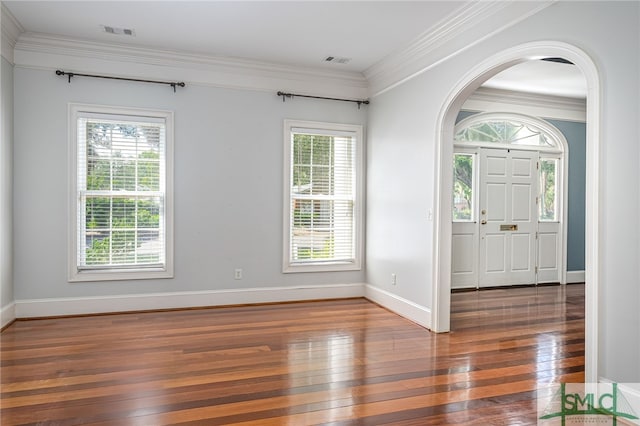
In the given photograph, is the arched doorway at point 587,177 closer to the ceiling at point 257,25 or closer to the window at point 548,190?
the ceiling at point 257,25

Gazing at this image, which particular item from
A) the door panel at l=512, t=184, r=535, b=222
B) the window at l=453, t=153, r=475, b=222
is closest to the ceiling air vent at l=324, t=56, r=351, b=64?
the window at l=453, t=153, r=475, b=222

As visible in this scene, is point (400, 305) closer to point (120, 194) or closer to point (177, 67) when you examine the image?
point (120, 194)

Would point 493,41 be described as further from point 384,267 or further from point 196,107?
point 196,107

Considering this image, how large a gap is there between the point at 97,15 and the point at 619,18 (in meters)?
4.19

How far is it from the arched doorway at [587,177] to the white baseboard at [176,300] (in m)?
1.70

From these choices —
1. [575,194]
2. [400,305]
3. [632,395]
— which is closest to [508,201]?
[575,194]

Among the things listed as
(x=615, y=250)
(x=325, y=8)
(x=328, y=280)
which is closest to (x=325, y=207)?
(x=328, y=280)

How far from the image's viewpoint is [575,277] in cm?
716

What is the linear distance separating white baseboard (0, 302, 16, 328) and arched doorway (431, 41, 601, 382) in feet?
13.9

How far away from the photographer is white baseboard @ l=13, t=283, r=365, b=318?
461 cm

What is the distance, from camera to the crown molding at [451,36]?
339 cm

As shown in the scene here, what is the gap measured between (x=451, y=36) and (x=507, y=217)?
364cm

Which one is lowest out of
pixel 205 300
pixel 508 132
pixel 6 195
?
pixel 205 300

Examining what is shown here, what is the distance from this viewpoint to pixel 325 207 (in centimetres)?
572
